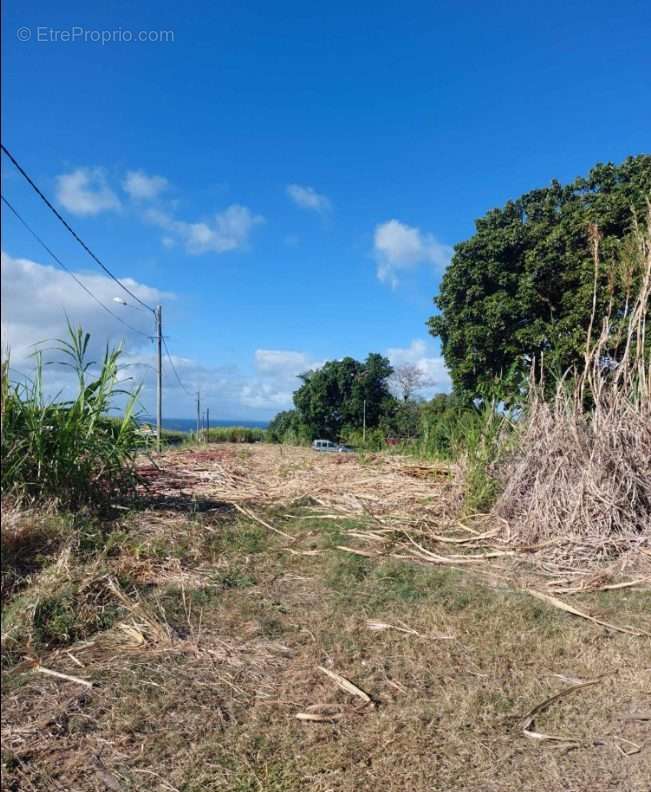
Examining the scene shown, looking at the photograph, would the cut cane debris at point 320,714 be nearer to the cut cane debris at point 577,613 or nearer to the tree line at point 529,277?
the cut cane debris at point 577,613

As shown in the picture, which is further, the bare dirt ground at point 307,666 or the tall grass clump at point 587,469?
the tall grass clump at point 587,469

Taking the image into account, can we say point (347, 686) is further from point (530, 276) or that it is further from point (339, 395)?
point (339, 395)

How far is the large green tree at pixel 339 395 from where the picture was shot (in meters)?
26.5

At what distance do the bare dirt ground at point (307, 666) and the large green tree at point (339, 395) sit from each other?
2284 cm

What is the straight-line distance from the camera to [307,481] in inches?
205

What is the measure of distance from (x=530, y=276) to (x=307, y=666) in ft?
40.9

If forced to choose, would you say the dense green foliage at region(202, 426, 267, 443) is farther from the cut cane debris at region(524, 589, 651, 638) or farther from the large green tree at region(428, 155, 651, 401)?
the cut cane debris at region(524, 589, 651, 638)

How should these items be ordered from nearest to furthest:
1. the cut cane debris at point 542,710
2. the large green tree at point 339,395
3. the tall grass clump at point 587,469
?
the cut cane debris at point 542,710 < the tall grass clump at point 587,469 < the large green tree at point 339,395

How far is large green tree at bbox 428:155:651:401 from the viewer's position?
12.2m

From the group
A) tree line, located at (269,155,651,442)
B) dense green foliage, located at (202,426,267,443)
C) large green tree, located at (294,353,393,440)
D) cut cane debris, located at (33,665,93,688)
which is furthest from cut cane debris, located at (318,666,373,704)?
large green tree, located at (294,353,393,440)

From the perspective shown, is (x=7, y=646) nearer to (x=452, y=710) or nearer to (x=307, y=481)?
(x=452, y=710)

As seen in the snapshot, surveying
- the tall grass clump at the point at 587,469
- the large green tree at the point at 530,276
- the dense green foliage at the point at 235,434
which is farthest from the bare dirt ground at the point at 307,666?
the dense green foliage at the point at 235,434

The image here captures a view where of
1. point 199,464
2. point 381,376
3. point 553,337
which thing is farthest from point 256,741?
point 381,376

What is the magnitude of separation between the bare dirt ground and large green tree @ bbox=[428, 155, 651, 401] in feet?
31.6
